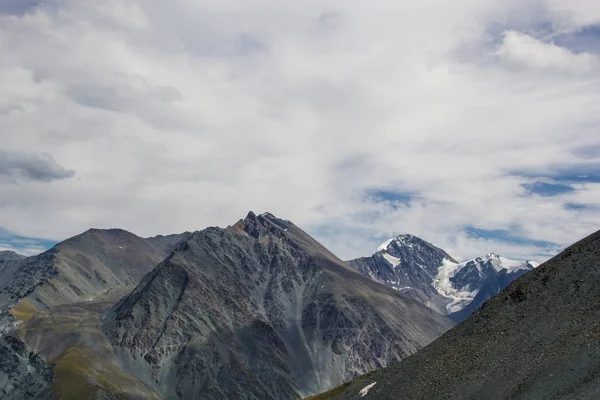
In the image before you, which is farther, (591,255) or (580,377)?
(591,255)

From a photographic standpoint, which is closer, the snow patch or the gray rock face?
the gray rock face

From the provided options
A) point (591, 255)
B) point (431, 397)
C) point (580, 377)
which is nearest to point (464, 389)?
point (431, 397)

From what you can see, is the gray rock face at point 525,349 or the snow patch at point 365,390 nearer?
the gray rock face at point 525,349

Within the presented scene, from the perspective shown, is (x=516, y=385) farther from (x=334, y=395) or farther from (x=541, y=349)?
(x=334, y=395)

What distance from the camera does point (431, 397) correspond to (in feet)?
280

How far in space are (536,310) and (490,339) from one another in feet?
29.0

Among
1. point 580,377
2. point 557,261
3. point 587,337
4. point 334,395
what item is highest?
point 557,261

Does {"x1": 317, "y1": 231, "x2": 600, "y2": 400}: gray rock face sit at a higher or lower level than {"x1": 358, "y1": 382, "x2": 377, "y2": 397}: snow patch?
higher

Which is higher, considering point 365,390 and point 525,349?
point 525,349

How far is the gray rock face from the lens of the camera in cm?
7288

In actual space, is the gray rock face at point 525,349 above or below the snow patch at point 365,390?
above

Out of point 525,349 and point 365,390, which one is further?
point 365,390

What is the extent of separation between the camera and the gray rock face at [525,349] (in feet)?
239

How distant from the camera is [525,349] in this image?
83.0 metres
